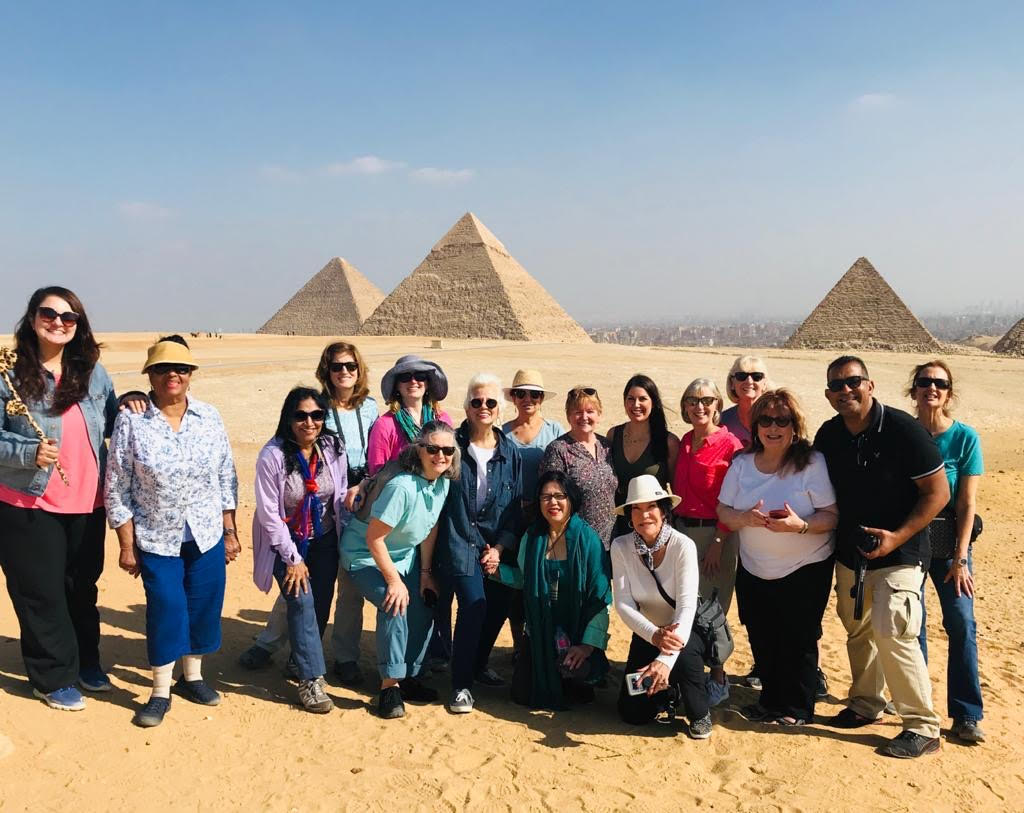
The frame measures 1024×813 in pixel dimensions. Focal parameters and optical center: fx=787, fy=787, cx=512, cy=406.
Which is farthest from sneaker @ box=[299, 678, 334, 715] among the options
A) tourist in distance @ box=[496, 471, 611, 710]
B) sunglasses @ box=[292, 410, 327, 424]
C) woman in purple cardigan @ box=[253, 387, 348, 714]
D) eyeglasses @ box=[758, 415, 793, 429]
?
eyeglasses @ box=[758, 415, 793, 429]

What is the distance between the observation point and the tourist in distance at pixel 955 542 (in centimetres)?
333

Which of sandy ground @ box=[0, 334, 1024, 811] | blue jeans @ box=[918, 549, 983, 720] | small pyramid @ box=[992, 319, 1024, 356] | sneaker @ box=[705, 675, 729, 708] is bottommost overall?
sandy ground @ box=[0, 334, 1024, 811]

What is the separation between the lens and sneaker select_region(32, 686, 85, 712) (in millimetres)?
3307

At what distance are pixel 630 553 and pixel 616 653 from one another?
1.18 m

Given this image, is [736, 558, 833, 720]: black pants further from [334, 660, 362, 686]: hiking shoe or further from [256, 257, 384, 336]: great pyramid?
[256, 257, 384, 336]: great pyramid

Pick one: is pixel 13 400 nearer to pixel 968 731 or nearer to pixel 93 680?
pixel 93 680

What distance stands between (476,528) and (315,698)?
1.02 m

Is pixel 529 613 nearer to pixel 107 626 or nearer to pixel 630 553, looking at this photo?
pixel 630 553

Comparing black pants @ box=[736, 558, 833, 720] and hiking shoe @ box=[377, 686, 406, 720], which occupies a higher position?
black pants @ box=[736, 558, 833, 720]

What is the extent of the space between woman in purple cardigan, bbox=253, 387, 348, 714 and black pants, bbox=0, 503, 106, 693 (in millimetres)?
744

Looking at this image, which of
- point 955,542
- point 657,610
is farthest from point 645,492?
point 955,542

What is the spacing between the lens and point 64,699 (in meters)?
3.32

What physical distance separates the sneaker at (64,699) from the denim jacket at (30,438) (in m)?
0.86

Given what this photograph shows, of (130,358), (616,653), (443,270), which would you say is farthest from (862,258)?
(616,653)
